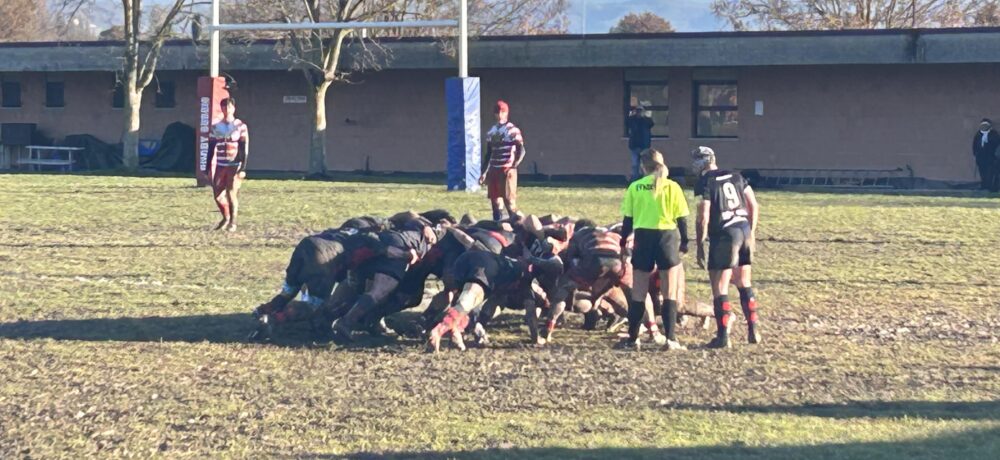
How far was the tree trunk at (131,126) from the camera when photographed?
125ft

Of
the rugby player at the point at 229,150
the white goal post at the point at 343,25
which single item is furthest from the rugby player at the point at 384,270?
the white goal post at the point at 343,25

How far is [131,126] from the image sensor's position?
3828cm

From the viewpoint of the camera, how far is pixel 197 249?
1702 cm

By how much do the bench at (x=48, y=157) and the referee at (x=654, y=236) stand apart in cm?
3303

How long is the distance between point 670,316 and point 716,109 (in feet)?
86.5

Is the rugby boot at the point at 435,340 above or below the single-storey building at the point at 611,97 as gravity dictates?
below

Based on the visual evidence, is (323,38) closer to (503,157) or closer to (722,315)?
(503,157)

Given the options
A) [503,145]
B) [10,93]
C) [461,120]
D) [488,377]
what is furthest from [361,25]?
[10,93]

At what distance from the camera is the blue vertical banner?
26.4m

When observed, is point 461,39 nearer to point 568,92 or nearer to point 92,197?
point 92,197

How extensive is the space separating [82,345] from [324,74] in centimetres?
2640

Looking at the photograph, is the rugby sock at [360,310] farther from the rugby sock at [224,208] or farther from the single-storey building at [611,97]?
the single-storey building at [611,97]

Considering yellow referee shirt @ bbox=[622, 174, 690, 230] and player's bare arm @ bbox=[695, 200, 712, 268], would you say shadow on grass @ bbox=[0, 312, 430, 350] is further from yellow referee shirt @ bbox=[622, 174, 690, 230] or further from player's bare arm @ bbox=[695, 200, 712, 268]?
player's bare arm @ bbox=[695, 200, 712, 268]

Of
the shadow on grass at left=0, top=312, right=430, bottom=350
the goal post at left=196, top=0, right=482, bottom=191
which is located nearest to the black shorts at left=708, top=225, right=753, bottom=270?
the shadow on grass at left=0, top=312, right=430, bottom=350
